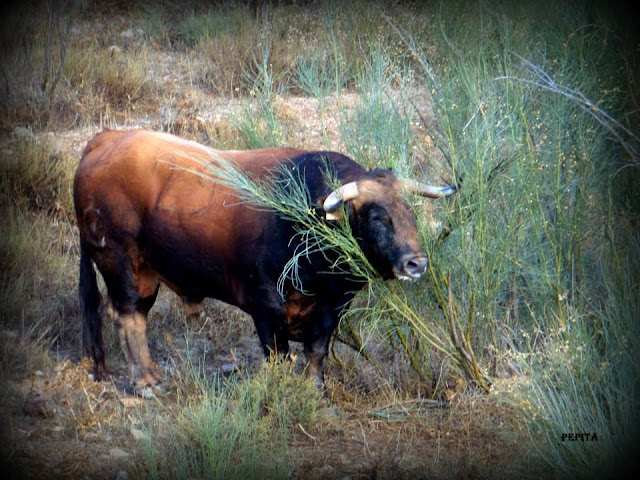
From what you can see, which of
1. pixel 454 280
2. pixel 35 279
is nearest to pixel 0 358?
pixel 35 279

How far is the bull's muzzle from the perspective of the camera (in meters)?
5.58

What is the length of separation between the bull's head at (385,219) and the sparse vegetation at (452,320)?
0.13m

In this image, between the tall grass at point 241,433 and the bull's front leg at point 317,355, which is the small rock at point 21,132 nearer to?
the bull's front leg at point 317,355

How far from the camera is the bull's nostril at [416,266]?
5.58 metres

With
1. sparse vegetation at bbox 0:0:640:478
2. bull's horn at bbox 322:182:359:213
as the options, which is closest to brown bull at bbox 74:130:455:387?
bull's horn at bbox 322:182:359:213

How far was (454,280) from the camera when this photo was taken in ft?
20.7

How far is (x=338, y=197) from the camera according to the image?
5.86 meters

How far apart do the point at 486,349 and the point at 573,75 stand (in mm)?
2212

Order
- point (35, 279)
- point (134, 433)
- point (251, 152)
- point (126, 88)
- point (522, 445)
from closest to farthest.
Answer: point (522, 445)
point (134, 433)
point (251, 152)
point (35, 279)
point (126, 88)

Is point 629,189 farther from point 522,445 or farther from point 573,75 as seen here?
point 522,445

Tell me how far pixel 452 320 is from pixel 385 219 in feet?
2.58

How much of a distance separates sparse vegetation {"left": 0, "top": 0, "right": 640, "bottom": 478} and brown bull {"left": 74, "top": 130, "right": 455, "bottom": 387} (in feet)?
0.66

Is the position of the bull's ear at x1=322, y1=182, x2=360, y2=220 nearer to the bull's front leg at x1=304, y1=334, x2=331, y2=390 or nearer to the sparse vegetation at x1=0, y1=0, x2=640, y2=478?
the sparse vegetation at x1=0, y1=0, x2=640, y2=478

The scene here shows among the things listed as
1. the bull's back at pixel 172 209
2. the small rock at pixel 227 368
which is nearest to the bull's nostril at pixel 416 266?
the bull's back at pixel 172 209
